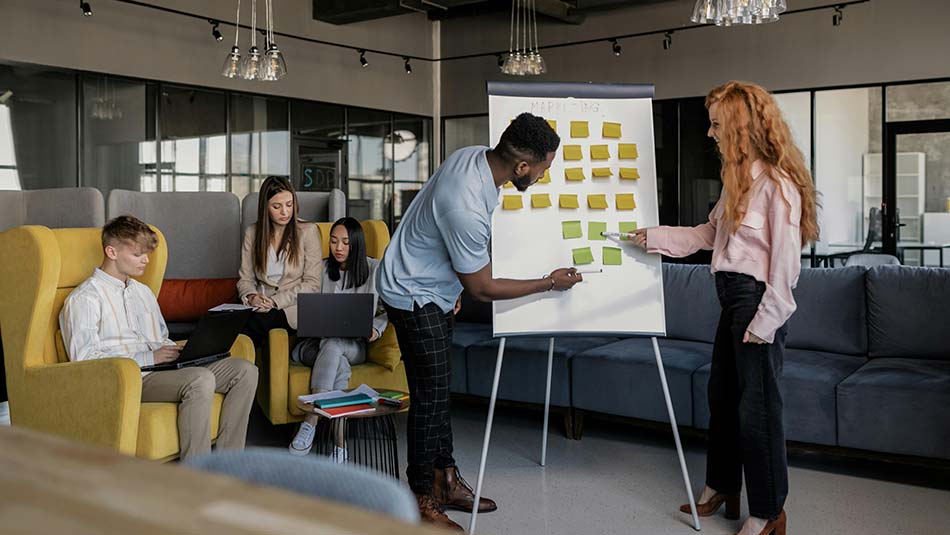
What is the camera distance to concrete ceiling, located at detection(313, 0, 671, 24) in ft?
32.3

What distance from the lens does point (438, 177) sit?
3.20m

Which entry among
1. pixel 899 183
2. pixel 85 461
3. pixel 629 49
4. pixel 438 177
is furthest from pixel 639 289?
pixel 629 49

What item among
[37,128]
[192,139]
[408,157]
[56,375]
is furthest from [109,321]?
[408,157]

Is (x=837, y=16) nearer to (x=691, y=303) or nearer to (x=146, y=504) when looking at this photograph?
(x=691, y=303)

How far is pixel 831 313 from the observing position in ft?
15.3

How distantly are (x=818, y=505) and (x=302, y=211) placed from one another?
3.82 m

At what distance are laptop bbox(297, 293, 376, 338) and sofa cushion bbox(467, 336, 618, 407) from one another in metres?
0.94

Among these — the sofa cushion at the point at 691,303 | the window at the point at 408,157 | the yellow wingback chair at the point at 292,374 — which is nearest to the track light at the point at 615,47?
the window at the point at 408,157

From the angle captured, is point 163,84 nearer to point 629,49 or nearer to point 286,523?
point 629,49

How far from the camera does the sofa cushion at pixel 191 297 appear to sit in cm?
515

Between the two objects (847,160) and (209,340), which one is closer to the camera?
(209,340)

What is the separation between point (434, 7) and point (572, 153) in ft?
21.9

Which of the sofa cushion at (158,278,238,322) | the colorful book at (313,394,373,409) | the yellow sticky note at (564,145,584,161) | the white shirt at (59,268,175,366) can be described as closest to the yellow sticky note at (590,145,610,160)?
the yellow sticky note at (564,145,584,161)

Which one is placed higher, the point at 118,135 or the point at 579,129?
the point at 118,135
